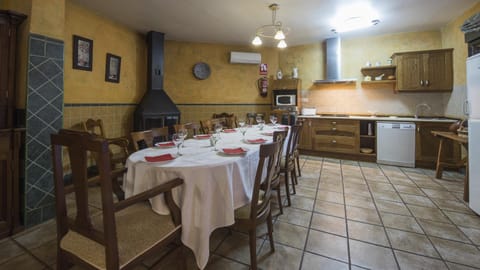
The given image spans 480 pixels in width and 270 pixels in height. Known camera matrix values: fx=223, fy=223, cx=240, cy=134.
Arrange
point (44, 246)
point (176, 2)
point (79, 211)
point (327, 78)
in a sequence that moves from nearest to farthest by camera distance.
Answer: point (79, 211)
point (44, 246)
point (176, 2)
point (327, 78)

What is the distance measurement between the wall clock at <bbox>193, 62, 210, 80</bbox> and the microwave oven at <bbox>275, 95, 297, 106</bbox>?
5.66 ft

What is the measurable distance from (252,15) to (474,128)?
3.11 meters

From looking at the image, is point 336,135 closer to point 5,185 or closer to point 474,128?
point 474,128

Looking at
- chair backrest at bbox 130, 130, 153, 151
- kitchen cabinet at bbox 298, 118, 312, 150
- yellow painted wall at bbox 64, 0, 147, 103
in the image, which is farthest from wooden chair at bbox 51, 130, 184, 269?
kitchen cabinet at bbox 298, 118, 312, 150

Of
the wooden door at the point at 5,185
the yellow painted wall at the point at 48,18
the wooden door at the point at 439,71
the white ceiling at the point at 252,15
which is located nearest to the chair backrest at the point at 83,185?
the wooden door at the point at 5,185

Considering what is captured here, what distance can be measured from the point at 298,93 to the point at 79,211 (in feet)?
15.3

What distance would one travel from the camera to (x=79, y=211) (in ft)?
3.60

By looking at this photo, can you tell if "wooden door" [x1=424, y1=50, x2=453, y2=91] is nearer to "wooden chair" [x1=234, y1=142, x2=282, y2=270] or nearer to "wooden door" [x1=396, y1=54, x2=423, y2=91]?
"wooden door" [x1=396, y1=54, x2=423, y2=91]

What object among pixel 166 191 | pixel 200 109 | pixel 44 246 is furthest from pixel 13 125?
pixel 200 109

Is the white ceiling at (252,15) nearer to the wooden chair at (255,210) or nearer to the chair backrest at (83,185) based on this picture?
the wooden chair at (255,210)

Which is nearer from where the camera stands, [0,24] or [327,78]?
[0,24]

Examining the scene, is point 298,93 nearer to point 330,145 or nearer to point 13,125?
point 330,145

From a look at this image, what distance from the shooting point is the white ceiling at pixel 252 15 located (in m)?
3.18

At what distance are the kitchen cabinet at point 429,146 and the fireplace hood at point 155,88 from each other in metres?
4.44
